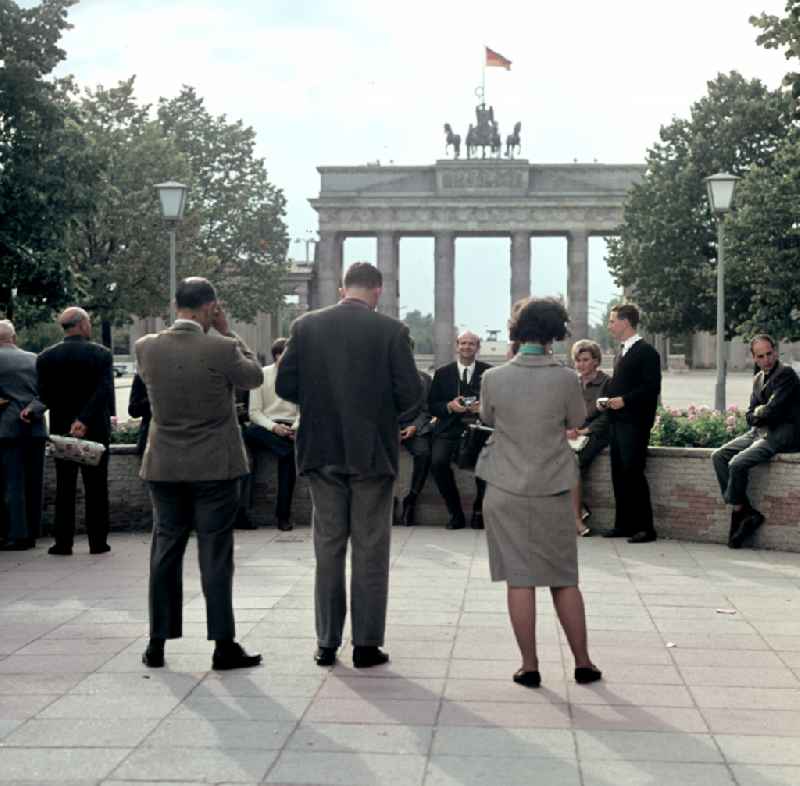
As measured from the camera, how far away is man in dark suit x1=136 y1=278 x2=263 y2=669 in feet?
23.9

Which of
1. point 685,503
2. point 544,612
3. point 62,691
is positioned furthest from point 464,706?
A: point 685,503

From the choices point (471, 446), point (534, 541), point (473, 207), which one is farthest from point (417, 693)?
point (473, 207)

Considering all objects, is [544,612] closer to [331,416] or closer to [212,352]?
[331,416]

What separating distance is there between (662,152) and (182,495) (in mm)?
36868

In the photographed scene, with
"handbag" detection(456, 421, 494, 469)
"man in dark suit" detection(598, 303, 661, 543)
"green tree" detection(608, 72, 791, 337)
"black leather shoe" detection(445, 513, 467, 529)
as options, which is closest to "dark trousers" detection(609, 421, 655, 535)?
"man in dark suit" detection(598, 303, 661, 543)

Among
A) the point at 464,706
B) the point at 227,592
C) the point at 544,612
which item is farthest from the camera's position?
the point at 544,612

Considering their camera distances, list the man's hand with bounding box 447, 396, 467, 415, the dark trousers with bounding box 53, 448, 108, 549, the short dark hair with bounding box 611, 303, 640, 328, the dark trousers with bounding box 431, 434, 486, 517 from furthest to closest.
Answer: the dark trousers with bounding box 431, 434, 486, 517 → the man's hand with bounding box 447, 396, 467, 415 → the short dark hair with bounding box 611, 303, 640, 328 → the dark trousers with bounding box 53, 448, 108, 549

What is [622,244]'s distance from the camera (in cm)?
4422

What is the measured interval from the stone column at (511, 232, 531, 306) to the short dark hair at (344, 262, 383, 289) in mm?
76642

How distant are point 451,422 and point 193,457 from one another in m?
6.46

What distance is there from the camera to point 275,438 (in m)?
13.4

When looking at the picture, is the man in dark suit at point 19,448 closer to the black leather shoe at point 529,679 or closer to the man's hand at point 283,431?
the man's hand at point 283,431

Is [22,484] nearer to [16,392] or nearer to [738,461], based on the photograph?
[16,392]

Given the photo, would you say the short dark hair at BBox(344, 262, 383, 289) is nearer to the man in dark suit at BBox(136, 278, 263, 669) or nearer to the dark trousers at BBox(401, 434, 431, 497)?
the man in dark suit at BBox(136, 278, 263, 669)
